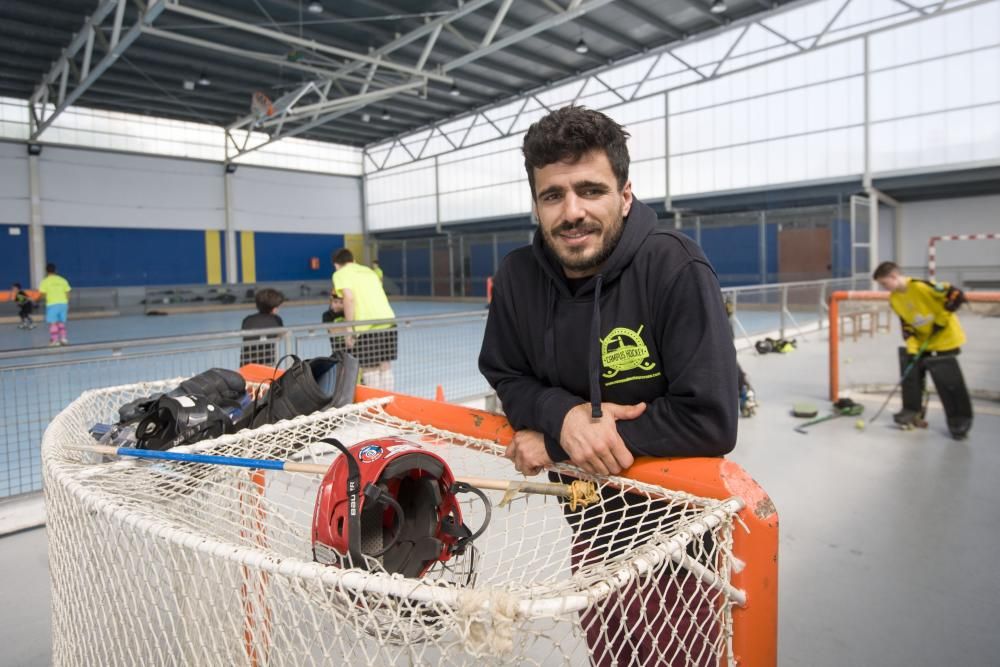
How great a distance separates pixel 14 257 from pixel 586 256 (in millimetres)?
24622

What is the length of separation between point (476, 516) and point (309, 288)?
26.4m

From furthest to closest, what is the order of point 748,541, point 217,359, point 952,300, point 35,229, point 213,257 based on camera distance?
1. point 213,257
2. point 35,229
3. point 217,359
4. point 952,300
5. point 748,541

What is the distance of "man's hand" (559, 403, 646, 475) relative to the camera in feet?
4.34

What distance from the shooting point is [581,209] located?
1.38 metres

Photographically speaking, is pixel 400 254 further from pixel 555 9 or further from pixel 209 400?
pixel 209 400

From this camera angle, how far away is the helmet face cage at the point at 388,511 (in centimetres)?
121

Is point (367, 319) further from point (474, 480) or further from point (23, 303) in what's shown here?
point (23, 303)

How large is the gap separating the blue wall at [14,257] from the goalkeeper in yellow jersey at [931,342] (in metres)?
24.0

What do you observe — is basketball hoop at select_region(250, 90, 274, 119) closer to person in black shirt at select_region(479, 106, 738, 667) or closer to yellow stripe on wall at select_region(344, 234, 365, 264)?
yellow stripe on wall at select_region(344, 234, 365, 264)


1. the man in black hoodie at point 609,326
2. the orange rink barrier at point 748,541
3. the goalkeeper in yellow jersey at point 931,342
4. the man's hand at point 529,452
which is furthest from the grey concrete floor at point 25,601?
the goalkeeper in yellow jersey at point 931,342

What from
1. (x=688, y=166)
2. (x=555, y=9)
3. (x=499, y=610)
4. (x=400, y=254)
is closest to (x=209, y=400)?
(x=499, y=610)

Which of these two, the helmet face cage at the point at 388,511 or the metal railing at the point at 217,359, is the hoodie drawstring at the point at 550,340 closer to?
the helmet face cage at the point at 388,511

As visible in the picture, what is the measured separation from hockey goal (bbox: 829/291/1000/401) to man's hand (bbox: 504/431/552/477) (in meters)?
5.67

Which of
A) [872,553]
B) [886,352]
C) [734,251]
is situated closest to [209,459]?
[872,553]
